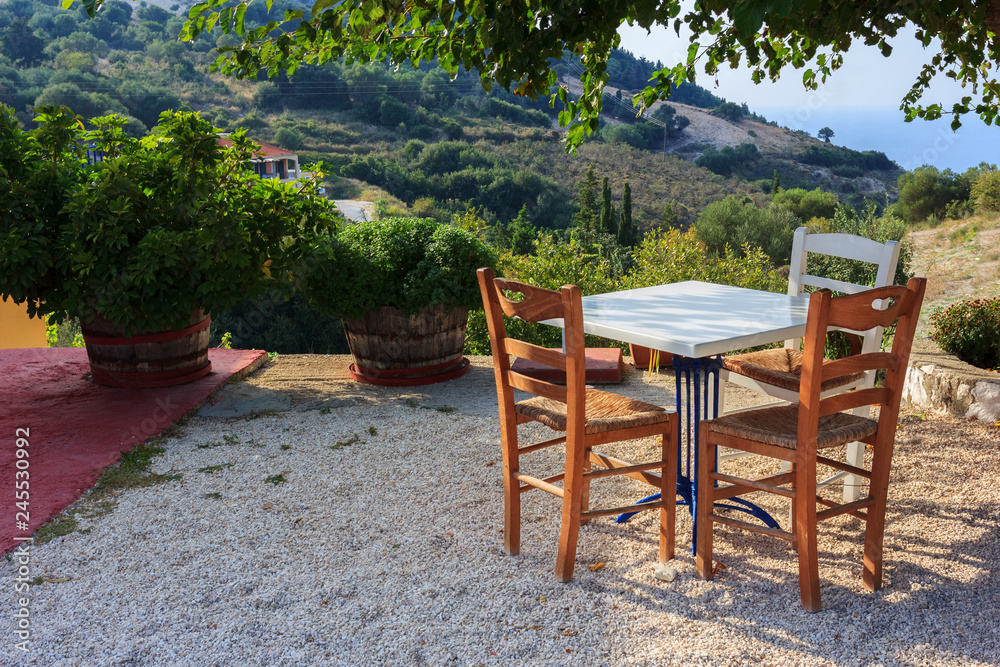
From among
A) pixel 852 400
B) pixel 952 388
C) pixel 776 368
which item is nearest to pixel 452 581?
pixel 852 400

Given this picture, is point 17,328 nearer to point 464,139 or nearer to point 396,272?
point 396,272

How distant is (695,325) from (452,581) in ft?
3.97

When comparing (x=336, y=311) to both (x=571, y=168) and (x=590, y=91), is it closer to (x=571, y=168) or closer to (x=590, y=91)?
(x=590, y=91)

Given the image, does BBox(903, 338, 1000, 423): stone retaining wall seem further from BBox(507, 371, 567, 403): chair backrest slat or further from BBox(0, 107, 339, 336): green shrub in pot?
BBox(0, 107, 339, 336): green shrub in pot

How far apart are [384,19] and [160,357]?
273 cm

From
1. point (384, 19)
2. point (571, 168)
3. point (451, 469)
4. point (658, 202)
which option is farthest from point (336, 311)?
point (571, 168)

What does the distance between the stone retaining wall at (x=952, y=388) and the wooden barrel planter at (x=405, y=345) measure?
9.39 feet

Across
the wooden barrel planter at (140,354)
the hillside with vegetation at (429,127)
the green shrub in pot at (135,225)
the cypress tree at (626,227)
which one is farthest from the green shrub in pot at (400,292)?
the hillside with vegetation at (429,127)

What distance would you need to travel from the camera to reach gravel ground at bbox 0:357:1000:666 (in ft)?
7.11

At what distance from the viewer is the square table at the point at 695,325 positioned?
7.85 ft

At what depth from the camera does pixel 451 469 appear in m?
3.63

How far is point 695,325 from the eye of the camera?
2594mm

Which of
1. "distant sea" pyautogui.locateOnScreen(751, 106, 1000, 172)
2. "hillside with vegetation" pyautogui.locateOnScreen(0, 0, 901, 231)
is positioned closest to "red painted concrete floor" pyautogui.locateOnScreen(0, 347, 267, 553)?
"distant sea" pyautogui.locateOnScreen(751, 106, 1000, 172)

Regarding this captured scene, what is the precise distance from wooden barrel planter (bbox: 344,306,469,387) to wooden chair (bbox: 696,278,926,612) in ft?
9.16
